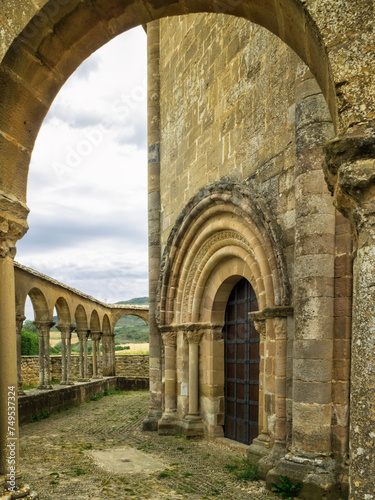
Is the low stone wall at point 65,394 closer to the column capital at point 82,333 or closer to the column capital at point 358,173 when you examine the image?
the column capital at point 82,333

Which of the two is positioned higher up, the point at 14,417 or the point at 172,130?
the point at 172,130

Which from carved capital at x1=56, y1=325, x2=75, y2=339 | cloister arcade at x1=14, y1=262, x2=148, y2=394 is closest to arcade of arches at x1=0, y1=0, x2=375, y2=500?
cloister arcade at x1=14, y1=262, x2=148, y2=394

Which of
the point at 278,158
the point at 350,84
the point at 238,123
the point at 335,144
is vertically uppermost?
the point at 238,123

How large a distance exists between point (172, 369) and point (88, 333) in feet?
26.3

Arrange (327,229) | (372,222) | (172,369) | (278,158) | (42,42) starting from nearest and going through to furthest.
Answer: (372,222), (42,42), (327,229), (278,158), (172,369)

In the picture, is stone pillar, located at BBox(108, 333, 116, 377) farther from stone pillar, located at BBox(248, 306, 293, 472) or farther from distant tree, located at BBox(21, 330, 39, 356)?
stone pillar, located at BBox(248, 306, 293, 472)

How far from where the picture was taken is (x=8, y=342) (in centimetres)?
279

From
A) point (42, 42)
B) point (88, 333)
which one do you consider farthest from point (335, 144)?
point (88, 333)

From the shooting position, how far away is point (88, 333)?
1584cm

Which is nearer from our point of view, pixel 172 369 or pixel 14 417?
pixel 14 417

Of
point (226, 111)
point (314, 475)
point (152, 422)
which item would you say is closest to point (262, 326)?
point (314, 475)

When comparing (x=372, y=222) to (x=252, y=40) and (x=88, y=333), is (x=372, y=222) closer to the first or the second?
(x=252, y=40)

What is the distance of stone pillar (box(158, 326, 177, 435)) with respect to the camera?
8.30 meters

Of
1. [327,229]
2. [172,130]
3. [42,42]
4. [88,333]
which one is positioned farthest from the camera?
[88,333]
